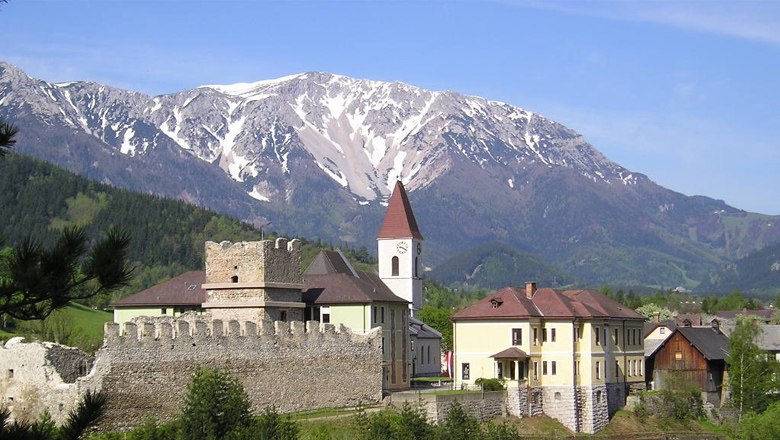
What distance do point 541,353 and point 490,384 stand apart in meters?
5.31

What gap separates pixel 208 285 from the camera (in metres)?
64.9

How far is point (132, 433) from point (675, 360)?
2123 inches

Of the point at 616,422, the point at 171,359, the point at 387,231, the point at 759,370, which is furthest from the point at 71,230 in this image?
the point at 387,231

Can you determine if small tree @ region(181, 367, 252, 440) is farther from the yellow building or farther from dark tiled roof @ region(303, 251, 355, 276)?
dark tiled roof @ region(303, 251, 355, 276)

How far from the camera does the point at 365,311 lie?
238 ft

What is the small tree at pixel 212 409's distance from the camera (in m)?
49.3

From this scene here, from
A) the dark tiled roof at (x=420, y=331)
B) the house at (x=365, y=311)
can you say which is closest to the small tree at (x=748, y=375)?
the dark tiled roof at (x=420, y=331)

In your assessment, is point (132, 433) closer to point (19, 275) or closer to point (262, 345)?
point (262, 345)

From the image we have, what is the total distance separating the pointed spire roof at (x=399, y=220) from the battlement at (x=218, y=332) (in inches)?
1772

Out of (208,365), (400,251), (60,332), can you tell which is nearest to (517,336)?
(208,365)

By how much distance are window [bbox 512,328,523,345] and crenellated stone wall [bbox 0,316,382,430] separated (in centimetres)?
1304

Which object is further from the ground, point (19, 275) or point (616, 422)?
point (19, 275)

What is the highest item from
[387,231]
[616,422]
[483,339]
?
[387,231]

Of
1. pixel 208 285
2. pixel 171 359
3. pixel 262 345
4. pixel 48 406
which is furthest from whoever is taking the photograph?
pixel 208 285
